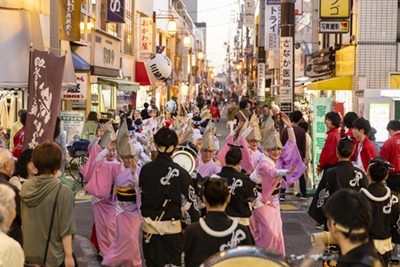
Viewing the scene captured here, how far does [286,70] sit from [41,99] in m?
7.69

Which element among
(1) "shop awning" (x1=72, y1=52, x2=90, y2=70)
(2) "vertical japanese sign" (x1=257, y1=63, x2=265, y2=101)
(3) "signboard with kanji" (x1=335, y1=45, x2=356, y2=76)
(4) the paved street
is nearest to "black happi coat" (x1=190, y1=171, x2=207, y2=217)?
(4) the paved street

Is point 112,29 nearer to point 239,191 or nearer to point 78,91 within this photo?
point 78,91

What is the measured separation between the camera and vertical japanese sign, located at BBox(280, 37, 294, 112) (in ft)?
43.2

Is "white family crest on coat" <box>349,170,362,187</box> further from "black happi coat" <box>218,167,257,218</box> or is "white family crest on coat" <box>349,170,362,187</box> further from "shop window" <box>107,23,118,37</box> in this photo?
"shop window" <box>107,23,118,37</box>

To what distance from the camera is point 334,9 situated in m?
16.0

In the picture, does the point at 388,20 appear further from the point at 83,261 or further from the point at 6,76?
the point at 83,261

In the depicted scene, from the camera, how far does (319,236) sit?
3.61m

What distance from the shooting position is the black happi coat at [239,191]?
17.5 ft

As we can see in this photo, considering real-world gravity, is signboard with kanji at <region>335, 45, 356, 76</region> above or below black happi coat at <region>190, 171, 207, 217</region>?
above

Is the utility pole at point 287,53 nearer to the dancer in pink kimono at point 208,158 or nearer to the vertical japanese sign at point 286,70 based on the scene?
the vertical japanese sign at point 286,70

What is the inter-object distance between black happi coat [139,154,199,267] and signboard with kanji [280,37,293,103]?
8.57 metres

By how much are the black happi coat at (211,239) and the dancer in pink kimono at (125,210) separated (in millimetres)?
2649

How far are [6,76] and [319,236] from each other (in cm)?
1102

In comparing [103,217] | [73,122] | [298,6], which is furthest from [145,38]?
[103,217]
